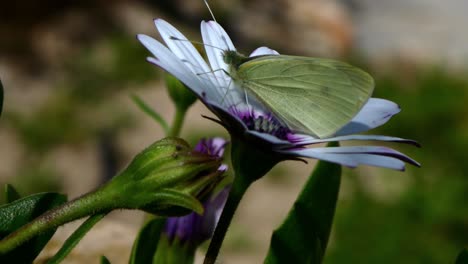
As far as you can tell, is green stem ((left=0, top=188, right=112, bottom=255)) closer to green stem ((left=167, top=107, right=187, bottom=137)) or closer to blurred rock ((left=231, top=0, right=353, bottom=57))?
green stem ((left=167, top=107, right=187, bottom=137))

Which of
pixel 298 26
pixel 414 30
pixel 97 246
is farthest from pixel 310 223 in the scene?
pixel 414 30

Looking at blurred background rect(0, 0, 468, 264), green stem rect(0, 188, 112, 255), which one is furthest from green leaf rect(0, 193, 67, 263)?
blurred background rect(0, 0, 468, 264)

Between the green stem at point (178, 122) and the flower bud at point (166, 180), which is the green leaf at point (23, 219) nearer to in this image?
the flower bud at point (166, 180)

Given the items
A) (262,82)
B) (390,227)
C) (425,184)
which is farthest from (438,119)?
(262,82)

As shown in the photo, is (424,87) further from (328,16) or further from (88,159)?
(88,159)

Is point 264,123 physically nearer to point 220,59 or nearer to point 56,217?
point 220,59
